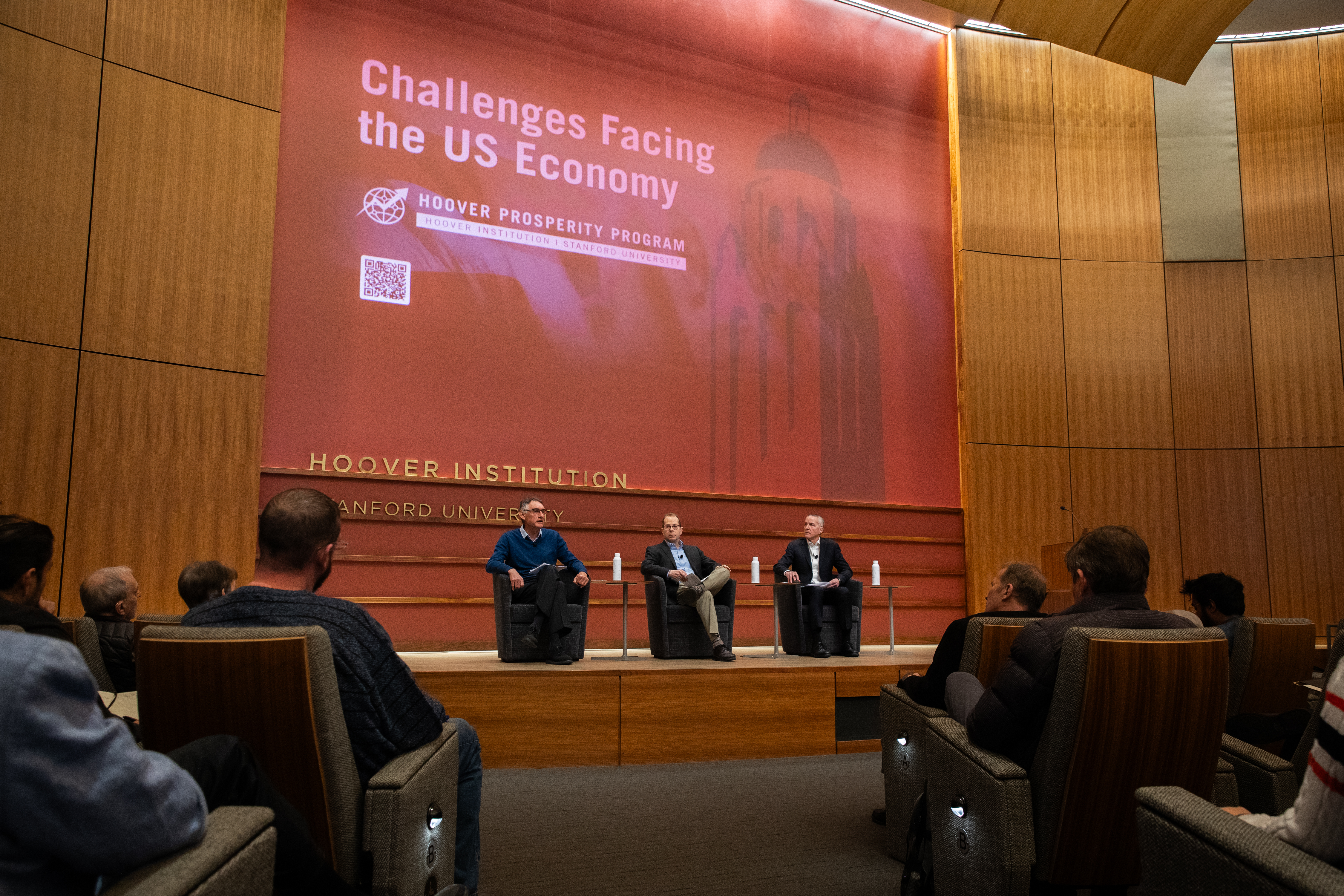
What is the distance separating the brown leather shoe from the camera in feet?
17.2

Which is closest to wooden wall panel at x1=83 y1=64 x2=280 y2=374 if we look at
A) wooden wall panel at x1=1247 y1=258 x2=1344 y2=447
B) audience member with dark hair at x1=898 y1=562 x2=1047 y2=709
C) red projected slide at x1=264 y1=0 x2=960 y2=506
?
red projected slide at x1=264 y1=0 x2=960 y2=506

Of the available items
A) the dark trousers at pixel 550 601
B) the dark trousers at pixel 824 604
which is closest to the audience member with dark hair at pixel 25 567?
the dark trousers at pixel 550 601

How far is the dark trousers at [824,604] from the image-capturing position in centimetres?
582

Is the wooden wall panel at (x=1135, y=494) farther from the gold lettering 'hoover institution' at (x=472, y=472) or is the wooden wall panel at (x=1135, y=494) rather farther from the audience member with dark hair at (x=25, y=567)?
the audience member with dark hair at (x=25, y=567)

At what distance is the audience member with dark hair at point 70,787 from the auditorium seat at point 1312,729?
1.61 meters

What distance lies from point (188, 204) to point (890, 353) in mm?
5346

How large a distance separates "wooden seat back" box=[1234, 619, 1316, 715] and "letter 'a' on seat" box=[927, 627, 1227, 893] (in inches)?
49.5

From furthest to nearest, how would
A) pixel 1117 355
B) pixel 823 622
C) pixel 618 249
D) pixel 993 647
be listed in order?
pixel 1117 355
pixel 618 249
pixel 823 622
pixel 993 647

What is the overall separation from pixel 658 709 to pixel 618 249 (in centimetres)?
384

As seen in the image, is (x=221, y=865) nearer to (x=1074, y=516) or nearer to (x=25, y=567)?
(x=25, y=567)

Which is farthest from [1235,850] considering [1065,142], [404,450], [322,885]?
[1065,142]

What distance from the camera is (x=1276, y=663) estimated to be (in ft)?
9.69

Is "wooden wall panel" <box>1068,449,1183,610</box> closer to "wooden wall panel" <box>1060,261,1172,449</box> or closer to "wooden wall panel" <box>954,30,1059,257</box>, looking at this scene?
"wooden wall panel" <box>1060,261,1172,449</box>

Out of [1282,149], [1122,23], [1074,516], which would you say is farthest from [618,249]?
[1282,149]
